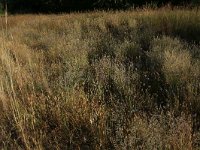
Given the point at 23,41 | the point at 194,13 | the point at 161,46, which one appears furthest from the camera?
the point at 23,41

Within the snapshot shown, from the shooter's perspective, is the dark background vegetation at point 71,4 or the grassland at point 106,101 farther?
the dark background vegetation at point 71,4

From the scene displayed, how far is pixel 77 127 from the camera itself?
13.4ft

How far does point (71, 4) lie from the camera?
72.5 ft

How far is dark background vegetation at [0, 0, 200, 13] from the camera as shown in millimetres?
17527

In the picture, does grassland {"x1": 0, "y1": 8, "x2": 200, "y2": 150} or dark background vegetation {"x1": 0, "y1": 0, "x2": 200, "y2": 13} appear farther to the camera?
dark background vegetation {"x1": 0, "y1": 0, "x2": 200, "y2": 13}

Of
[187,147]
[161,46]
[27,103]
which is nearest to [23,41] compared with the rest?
[161,46]

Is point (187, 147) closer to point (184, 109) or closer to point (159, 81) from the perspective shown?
point (184, 109)

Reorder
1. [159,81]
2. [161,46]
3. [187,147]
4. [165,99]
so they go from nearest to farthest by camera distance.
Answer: [187,147]
[165,99]
[159,81]
[161,46]

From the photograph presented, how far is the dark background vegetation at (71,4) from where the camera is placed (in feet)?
57.5

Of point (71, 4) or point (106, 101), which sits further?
point (71, 4)

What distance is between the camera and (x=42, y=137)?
3887 mm

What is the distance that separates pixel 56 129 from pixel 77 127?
0.84ft

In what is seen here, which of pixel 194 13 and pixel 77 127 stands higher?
pixel 194 13

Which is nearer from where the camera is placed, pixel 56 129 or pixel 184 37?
pixel 56 129
